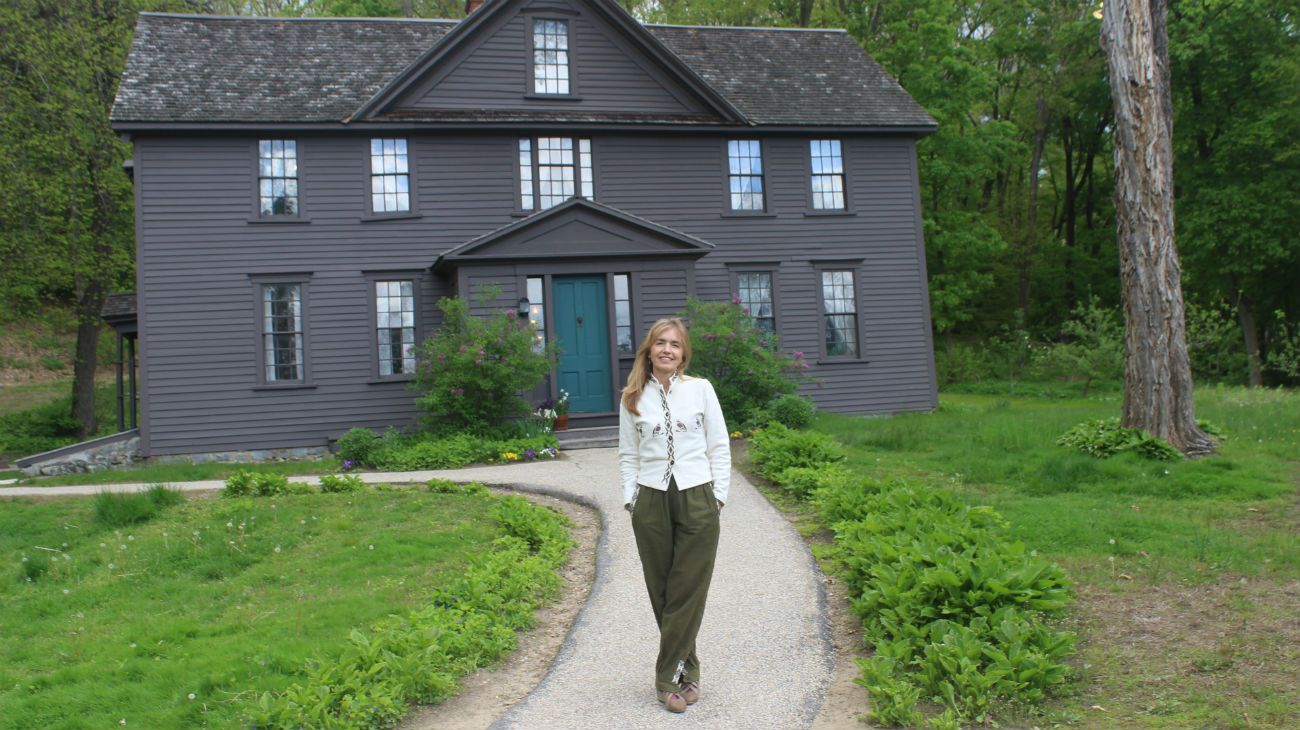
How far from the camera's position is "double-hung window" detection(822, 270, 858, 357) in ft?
66.5

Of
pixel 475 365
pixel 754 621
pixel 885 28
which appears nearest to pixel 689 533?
pixel 754 621

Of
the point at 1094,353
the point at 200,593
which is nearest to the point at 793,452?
the point at 200,593

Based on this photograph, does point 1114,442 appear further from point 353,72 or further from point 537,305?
point 353,72

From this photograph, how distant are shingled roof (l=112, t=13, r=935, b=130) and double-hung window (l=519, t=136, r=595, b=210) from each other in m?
0.56

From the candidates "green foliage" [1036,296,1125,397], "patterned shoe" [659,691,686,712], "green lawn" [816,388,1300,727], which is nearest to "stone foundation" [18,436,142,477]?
"green lawn" [816,388,1300,727]

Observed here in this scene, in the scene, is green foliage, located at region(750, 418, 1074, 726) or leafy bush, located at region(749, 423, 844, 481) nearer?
green foliage, located at region(750, 418, 1074, 726)

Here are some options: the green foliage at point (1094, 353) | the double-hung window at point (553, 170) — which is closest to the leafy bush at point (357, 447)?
the double-hung window at point (553, 170)

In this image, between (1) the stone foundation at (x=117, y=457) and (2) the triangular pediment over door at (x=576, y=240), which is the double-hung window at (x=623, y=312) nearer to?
(2) the triangular pediment over door at (x=576, y=240)

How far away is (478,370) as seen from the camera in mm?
16062

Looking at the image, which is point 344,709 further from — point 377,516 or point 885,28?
point 885,28

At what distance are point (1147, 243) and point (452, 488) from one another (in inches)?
329

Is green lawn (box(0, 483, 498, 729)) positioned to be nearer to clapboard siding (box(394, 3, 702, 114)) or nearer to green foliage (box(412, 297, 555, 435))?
green foliage (box(412, 297, 555, 435))

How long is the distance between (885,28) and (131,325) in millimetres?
23924

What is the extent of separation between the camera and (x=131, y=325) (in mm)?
19516
